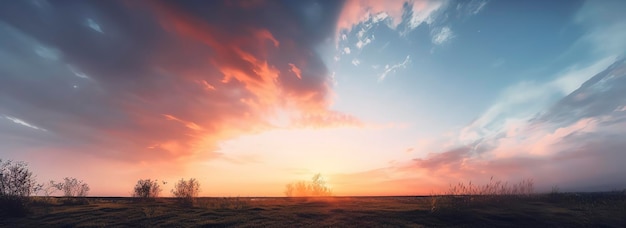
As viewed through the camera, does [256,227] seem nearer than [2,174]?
Yes

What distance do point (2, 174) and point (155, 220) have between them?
25.4 metres

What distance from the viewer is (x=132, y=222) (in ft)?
93.9

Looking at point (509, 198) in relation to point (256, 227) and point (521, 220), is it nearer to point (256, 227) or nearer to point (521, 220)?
point (521, 220)

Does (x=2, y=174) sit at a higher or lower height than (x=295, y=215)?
higher

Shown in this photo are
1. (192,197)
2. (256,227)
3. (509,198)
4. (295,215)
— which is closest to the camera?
(256,227)

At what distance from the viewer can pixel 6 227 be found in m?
A: 28.0

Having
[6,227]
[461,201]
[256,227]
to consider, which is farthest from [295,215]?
[6,227]

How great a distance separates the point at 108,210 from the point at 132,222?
10499mm

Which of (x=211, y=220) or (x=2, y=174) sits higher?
(x=2, y=174)

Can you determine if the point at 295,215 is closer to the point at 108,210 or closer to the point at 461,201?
the point at 461,201

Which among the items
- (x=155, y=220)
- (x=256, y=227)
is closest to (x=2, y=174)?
(x=155, y=220)

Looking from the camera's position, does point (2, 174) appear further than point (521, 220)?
Yes

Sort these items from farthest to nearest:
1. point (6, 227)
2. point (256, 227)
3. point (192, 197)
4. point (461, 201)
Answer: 1. point (192, 197)
2. point (461, 201)
3. point (6, 227)
4. point (256, 227)

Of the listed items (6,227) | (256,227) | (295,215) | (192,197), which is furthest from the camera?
(192,197)
